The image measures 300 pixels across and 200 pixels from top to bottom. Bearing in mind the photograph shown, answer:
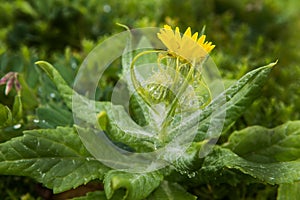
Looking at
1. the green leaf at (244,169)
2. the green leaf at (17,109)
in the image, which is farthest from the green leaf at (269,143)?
the green leaf at (17,109)

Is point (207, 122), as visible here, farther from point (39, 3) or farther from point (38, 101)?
point (39, 3)

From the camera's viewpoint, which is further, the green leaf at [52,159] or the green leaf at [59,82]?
the green leaf at [59,82]

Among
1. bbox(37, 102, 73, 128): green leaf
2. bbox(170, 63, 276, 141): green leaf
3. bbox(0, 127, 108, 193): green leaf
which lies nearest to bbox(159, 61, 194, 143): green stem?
bbox(170, 63, 276, 141): green leaf

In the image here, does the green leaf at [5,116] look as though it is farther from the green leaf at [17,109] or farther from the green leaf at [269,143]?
the green leaf at [269,143]

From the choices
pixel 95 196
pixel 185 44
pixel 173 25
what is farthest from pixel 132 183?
pixel 173 25

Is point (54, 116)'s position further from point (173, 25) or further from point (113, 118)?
point (173, 25)

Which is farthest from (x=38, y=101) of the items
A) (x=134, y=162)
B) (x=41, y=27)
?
(x=41, y=27)

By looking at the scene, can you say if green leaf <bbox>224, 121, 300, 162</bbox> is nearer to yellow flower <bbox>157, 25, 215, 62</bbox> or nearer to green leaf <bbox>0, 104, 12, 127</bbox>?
yellow flower <bbox>157, 25, 215, 62</bbox>
